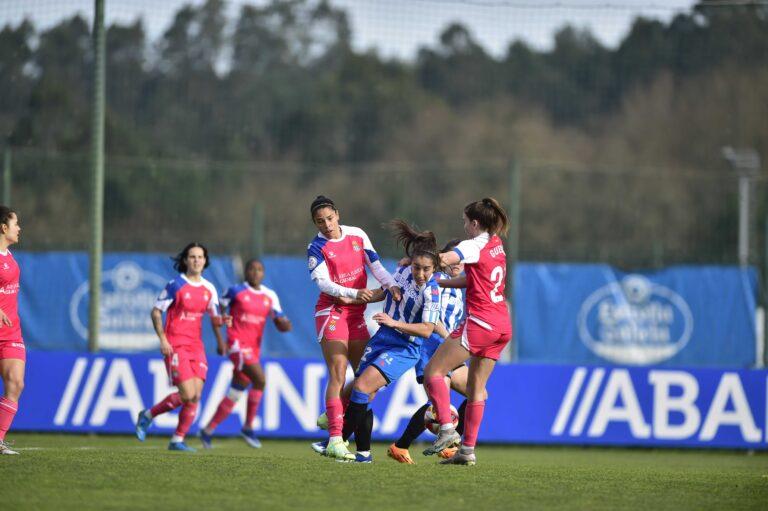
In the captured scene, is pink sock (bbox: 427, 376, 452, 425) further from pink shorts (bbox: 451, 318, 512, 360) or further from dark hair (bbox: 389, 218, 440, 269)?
dark hair (bbox: 389, 218, 440, 269)

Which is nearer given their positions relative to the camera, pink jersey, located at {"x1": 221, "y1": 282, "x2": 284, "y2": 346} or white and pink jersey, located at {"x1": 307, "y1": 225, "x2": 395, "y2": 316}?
white and pink jersey, located at {"x1": 307, "y1": 225, "x2": 395, "y2": 316}

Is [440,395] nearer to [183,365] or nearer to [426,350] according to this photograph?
[426,350]

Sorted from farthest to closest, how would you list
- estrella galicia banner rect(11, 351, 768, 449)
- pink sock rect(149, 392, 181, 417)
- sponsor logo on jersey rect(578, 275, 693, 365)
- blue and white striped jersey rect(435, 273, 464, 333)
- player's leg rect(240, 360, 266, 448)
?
sponsor logo on jersey rect(578, 275, 693, 365), estrella galicia banner rect(11, 351, 768, 449), player's leg rect(240, 360, 266, 448), pink sock rect(149, 392, 181, 417), blue and white striped jersey rect(435, 273, 464, 333)

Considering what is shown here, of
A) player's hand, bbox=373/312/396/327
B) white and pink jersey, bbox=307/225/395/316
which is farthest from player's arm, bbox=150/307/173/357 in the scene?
player's hand, bbox=373/312/396/327

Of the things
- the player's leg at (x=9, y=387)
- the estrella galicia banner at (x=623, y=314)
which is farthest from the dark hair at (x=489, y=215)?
the estrella galicia banner at (x=623, y=314)

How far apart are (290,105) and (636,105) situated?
1011 centimetres

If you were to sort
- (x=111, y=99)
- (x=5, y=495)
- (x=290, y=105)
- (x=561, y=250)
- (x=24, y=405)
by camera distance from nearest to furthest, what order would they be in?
1. (x=5, y=495)
2. (x=24, y=405)
3. (x=561, y=250)
4. (x=111, y=99)
5. (x=290, y=105)

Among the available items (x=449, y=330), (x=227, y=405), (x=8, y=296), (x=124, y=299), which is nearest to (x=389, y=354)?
(x=449, y=330)

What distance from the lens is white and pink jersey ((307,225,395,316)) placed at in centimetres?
1030

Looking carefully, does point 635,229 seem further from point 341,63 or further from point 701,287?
point 341,63

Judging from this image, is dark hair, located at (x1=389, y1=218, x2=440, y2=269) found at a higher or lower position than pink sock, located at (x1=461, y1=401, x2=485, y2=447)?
higher

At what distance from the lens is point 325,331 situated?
34.2ft

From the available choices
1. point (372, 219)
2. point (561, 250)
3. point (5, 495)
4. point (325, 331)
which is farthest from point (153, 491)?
point (372, 219)

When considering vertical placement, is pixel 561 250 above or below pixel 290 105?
below
